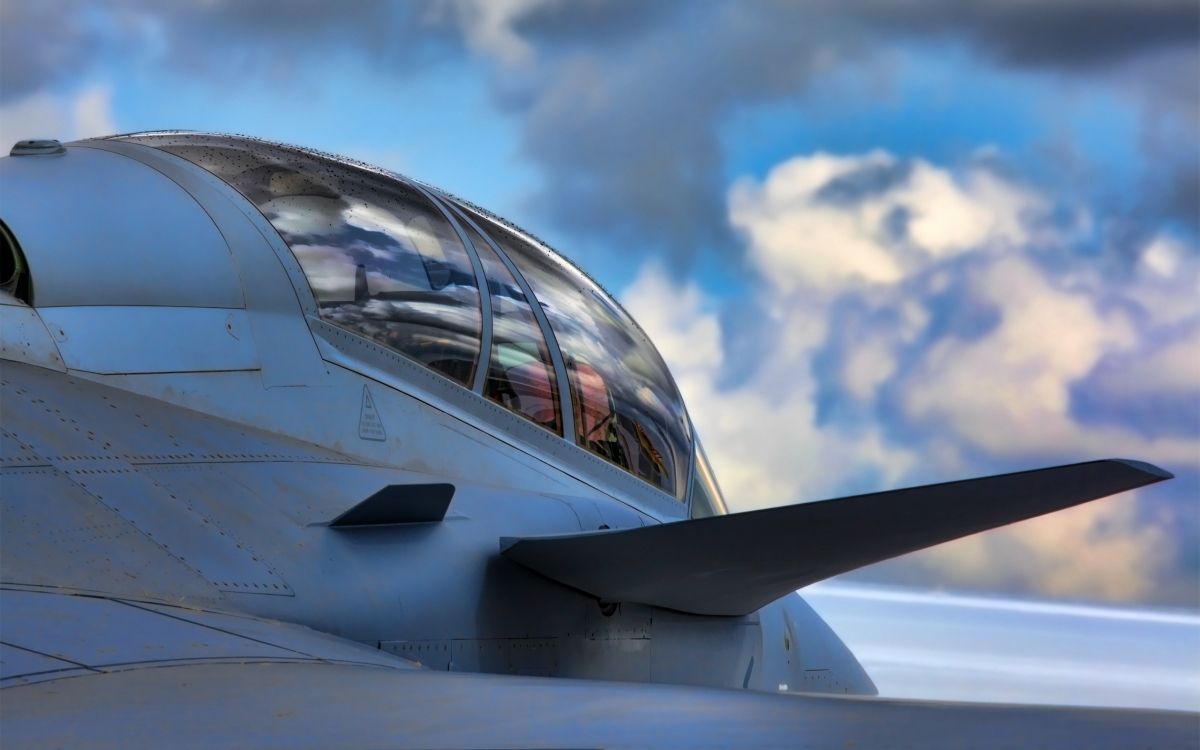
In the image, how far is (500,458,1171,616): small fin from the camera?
4824 mm

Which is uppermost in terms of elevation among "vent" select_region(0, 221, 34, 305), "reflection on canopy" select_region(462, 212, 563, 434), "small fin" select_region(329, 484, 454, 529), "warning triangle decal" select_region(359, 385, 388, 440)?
"reflection on canopy" select_region(462, 212, 563, 434)

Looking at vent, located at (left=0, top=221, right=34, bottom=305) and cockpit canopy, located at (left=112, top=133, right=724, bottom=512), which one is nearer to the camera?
vent, located at (left=0, top=221, right=34, bottom=305)

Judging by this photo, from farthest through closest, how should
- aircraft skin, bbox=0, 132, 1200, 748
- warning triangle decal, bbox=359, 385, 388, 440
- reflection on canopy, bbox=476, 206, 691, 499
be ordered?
reflection on canopy, bbox=476, 206, 691, 499 < warning triangle decal, bbox=359, 385, 388, 440 < aircraft skin, bbox=0, 132, 1200, 748

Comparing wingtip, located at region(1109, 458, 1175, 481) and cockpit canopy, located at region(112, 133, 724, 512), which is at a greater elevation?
cockpit canopy, located at region(112, 133, 724, 512)

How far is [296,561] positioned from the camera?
5.05 metres

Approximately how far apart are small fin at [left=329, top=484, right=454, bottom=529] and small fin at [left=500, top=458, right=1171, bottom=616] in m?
0.54

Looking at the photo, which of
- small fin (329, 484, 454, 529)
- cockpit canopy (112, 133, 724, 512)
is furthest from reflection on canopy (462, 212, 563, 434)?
small fin (329, 484, 454, 529)

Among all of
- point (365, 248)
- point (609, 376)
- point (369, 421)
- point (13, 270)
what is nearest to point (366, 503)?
point (369, 421)

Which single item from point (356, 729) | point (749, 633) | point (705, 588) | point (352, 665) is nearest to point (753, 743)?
point (356, 729)

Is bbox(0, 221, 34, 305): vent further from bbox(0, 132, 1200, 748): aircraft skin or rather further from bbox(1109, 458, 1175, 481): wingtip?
bbox(1109, 458, 1175, 481): wingtip

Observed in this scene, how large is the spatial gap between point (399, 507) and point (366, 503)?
0.22 metres

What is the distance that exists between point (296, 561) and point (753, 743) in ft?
9.33

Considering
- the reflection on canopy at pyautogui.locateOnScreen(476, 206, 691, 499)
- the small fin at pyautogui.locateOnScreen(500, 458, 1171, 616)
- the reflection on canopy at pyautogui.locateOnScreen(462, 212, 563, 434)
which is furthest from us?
the reflection on canopy at pyautogui.locateOnScreen(476, 206, 691, 499)

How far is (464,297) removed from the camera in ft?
22.4
